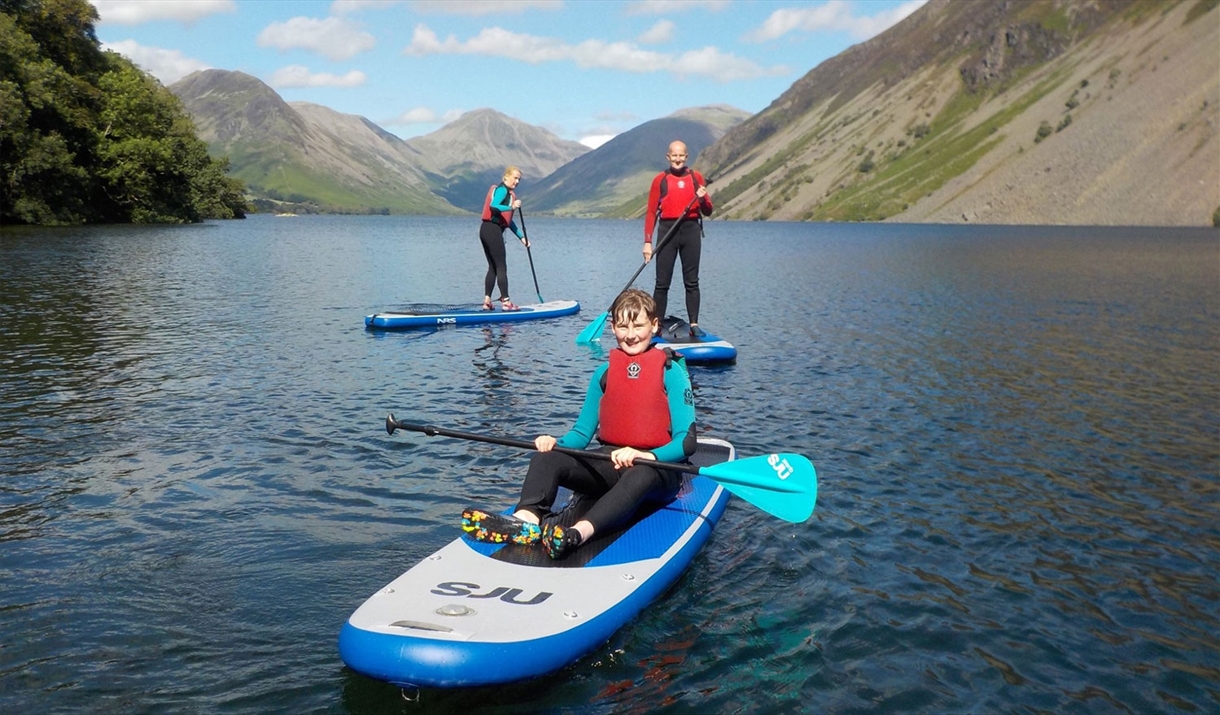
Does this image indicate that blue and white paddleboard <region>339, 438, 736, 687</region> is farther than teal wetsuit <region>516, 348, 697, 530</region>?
No

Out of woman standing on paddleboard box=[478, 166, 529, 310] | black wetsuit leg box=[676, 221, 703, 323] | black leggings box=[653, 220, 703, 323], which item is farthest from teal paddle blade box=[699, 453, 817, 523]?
woman standing on paddleboard box=[478, 166, 529, 310]

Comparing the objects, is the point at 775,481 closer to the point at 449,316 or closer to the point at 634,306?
the point at 634,306

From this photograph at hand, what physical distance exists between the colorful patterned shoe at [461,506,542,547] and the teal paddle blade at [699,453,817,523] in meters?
1.83

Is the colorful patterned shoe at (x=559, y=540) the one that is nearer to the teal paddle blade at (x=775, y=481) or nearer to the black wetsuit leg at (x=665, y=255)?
the teal paddle blade at (x=775, y=481)

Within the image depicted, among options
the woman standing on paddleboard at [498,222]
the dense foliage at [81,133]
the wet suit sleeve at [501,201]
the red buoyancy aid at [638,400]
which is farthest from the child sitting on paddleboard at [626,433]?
the dense foliage at [81,133]

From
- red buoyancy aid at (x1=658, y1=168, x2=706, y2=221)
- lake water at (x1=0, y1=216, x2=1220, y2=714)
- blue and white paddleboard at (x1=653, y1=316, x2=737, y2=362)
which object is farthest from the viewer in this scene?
red buoyancy aid at (x1=658, y1=168, x2=706, y2=221)

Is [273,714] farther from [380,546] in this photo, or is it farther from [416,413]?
[416,413]

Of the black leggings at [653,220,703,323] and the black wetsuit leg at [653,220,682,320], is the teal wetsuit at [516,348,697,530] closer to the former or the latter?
the black leggings at [653,220,703,323]

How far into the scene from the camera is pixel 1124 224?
12400cm

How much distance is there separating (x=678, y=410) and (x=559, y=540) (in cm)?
222

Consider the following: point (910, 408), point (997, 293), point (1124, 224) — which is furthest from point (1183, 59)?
point (910, 408)

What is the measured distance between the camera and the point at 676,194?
2008 centimetres

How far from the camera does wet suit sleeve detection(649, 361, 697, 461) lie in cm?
890

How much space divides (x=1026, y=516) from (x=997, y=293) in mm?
27967
